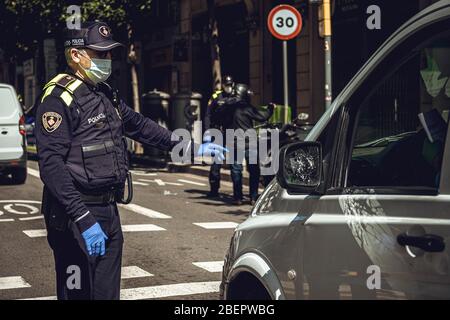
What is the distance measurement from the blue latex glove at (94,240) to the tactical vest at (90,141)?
9.0 inches

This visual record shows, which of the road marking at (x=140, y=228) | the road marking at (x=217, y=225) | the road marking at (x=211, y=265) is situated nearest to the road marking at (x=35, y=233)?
the road marking at (x=140, y=228)

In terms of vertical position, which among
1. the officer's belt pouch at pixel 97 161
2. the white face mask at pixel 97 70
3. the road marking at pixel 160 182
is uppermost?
the white face mask at pixel 97 70

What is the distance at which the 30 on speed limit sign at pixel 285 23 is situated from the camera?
13.5 m

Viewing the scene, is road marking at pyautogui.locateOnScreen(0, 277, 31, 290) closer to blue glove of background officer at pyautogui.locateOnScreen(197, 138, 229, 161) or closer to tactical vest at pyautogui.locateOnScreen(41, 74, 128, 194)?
blue glove of background officer at pyautogui.locateOnScreen(197, 138, 229, 161)

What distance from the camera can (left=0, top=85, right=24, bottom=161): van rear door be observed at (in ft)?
46.4

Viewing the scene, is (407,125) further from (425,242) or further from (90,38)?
(90,38)

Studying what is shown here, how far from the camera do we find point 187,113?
813 inches

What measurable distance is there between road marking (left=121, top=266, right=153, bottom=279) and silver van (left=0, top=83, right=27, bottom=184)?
25.3ft

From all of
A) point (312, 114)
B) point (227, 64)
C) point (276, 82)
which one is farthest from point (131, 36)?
point (312, 114)

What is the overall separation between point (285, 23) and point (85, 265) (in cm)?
1019

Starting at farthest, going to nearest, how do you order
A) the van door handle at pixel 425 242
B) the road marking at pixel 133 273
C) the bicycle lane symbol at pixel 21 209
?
the bicycle lane symbol at pixel 21 209
the road marking at pixel 133 273
the van door handle at pixel 425 242

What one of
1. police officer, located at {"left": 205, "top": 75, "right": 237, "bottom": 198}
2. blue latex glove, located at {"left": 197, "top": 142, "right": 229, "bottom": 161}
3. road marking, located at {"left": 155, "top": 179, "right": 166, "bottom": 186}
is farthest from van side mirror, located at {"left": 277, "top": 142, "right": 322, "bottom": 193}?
road marking, located at {"left": 155, "top": 179, "right": 166, "bottom": 186}

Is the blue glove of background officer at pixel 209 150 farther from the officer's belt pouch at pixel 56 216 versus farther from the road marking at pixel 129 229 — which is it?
the officer's belt pouch at pixel 56 216

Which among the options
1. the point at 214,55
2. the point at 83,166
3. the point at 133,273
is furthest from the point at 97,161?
the point at 214,55
